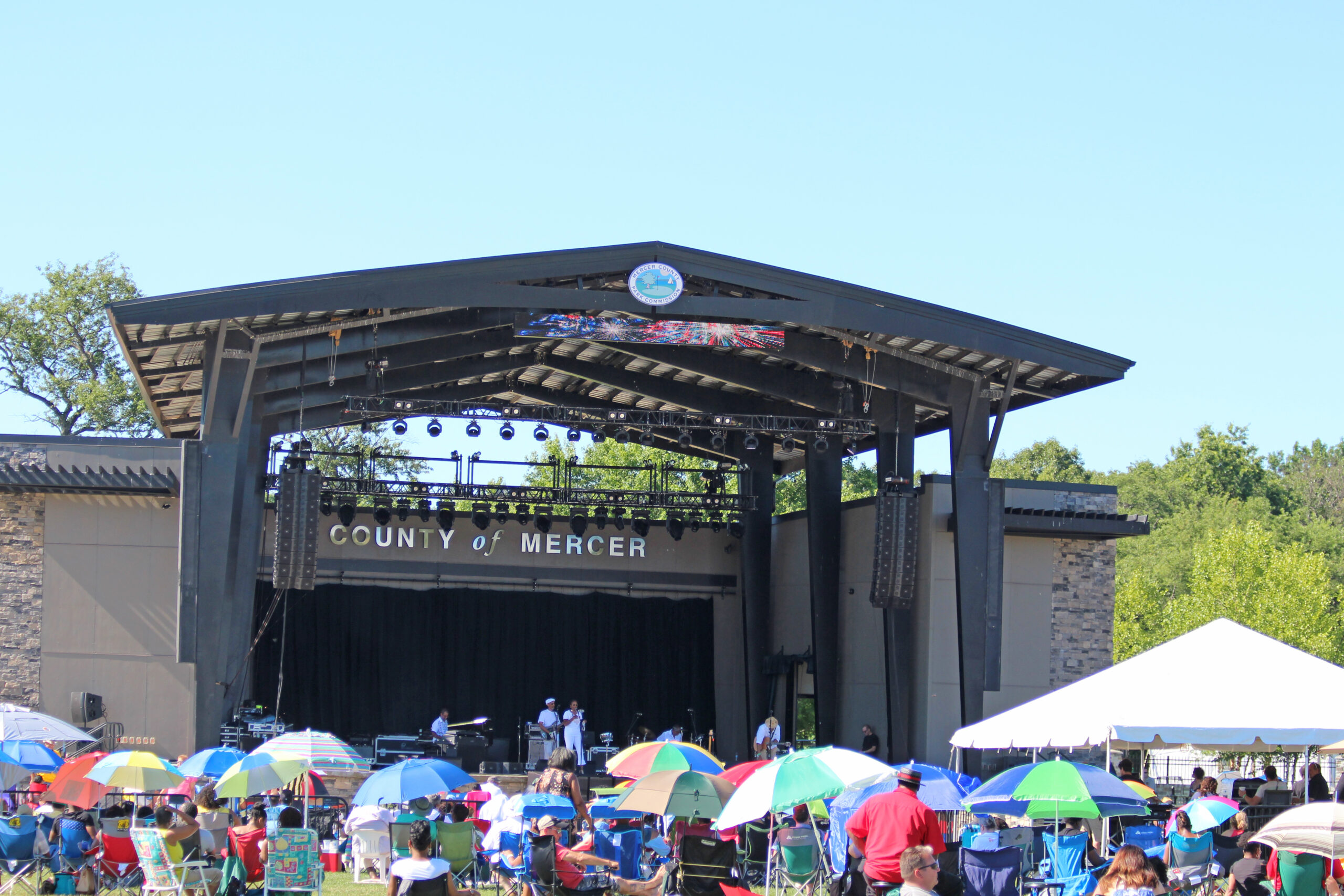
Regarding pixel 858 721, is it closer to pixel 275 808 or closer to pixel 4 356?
pixel 275 808

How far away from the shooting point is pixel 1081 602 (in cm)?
2108

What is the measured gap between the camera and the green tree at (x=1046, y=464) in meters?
61.1

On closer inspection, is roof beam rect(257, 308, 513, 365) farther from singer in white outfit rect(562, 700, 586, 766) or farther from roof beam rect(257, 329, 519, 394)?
singer in white outfit rect(562, 700, 586, 766)

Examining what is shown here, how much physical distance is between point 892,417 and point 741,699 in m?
7.79

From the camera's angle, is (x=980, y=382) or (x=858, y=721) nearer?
(x=980, y=382)

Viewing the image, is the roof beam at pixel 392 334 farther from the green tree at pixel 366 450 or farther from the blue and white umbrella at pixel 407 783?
the green tree at pixel 366 450

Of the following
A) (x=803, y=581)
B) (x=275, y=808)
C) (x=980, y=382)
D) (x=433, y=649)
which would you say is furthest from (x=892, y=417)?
(x=275, y=808)

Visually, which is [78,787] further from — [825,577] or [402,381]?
[825,577]

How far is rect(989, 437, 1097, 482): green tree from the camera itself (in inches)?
2406

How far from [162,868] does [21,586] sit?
11.7 meters

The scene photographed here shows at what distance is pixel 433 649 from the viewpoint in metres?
24.8

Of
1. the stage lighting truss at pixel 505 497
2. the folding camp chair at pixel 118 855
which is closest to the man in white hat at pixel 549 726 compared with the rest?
the stage lighting truss at pixel 505 497

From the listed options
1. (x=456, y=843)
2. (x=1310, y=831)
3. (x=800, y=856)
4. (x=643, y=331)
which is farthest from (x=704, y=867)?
(x=643, y=331)

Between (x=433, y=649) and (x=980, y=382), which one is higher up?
(x=980, y=382)
